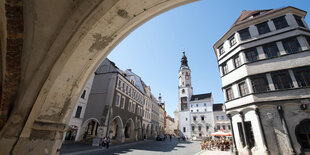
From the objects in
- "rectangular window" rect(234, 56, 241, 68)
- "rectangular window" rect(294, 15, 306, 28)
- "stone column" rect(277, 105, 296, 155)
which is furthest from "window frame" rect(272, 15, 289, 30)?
"stone column" rect(277, 105, 296, 155)

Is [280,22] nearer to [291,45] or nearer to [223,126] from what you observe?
[291,45]

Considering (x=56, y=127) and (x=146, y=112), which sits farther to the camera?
(x=146, y=112)

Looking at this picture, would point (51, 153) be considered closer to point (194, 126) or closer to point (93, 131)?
point (93, 131)

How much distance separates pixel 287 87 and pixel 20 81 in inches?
689

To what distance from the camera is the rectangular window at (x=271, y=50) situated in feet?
43.1

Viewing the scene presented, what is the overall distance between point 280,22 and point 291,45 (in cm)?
293

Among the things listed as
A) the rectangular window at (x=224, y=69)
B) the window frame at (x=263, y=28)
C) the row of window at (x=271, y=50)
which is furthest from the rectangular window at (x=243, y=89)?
the window frame at (x=263, y=28)

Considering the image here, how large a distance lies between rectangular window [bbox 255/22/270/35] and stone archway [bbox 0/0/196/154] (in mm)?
16450

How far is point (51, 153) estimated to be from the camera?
9.02 feet

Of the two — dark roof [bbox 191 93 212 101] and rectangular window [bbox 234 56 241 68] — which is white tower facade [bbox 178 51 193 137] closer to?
dark roof [bbox 191 93 212 101]

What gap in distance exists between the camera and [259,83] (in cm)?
1294

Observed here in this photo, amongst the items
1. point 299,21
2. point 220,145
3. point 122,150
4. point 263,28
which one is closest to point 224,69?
point 263,28

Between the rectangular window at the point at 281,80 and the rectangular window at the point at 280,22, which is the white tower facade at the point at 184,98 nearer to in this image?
the rectangular window at the point at 281,80

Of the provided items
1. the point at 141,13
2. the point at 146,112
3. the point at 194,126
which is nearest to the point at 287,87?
the point at 141,13
